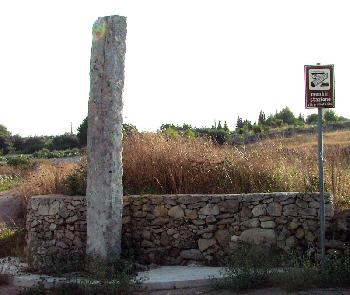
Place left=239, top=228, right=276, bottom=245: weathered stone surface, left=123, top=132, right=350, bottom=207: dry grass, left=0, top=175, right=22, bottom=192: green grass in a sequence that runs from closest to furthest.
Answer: left=239, top=228, right=276, bottom=245: weathered stone surface < left=123, top=132, right=350, bottom=207: dry grass < left=0, top=175, right=22, bottom=192: green grass

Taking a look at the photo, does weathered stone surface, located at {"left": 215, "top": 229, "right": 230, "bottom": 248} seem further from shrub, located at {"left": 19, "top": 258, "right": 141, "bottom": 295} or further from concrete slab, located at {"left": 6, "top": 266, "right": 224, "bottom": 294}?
shrub, located at {"left": 19, "top": 258, "right": 141, "bottom": 295}

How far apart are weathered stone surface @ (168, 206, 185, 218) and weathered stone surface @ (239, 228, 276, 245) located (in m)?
1.04

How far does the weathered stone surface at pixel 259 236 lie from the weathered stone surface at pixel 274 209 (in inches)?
10.8

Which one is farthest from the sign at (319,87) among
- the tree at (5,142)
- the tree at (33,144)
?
the tree at (5,142)

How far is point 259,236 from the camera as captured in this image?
903 centimetres

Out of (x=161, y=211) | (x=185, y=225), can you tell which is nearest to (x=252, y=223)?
(x=185, y=225)

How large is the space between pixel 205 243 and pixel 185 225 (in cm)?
44

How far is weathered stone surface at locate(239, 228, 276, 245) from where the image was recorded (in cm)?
900

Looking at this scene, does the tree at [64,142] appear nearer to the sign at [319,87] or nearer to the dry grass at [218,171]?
the dry grass at [218,171]

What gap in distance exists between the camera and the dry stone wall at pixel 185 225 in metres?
8.99

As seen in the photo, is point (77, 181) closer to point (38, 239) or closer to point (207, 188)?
point (38, 239)

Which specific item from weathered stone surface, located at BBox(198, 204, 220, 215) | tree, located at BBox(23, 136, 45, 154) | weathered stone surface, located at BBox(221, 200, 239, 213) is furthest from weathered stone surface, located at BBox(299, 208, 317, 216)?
tree, located at BBox(23, 136, 45, 154)

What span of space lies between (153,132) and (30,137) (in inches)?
1700

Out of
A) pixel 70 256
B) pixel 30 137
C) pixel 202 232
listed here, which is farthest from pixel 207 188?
pixel 30 137
